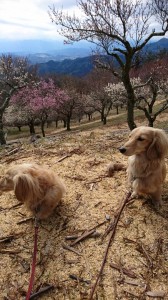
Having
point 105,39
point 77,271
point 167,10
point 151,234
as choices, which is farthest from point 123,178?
point 167,10

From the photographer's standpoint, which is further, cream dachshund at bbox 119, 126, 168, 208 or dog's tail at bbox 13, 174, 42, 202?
cream dachshund at bbox 119, 126, 168, 208

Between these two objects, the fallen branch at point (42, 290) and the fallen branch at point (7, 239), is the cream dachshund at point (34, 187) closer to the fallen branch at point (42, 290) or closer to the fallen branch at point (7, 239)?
the fallen branch at point (7, 239)

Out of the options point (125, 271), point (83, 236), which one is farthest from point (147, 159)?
point (125, 271)

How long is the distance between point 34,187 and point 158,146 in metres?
2.08

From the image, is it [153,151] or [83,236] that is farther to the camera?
[153,151]

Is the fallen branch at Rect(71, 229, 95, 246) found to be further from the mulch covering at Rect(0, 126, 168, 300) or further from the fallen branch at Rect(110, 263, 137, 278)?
the fallen branch at Rect(110, 263, 137, 278)

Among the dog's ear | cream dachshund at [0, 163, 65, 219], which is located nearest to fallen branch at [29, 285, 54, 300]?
cream dachshund at [0, 163, 65, 219]

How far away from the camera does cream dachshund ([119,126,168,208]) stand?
164 inches

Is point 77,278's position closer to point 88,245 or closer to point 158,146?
point 88,245

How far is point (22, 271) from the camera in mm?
3689

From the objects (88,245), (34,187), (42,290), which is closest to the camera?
(42,290)

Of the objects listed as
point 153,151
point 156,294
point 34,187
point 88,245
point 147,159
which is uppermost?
point 153,151

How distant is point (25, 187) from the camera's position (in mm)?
4016

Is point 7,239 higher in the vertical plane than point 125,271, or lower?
higher
